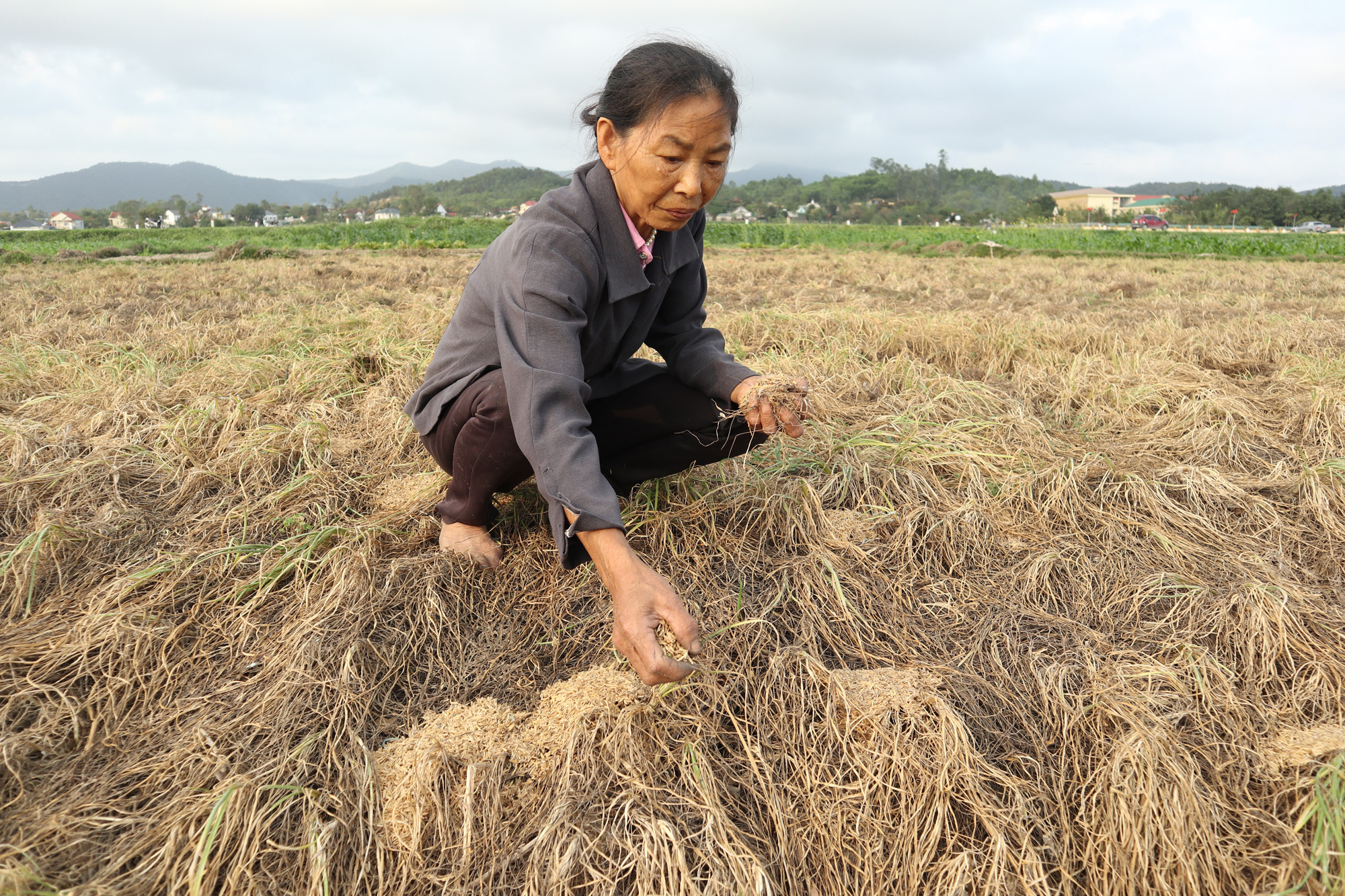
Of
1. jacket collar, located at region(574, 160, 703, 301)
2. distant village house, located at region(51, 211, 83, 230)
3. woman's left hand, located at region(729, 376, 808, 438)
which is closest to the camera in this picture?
jacket collar, located at region(574, 160, 703, 301)

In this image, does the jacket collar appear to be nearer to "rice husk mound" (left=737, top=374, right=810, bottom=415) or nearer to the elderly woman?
the elderly woman

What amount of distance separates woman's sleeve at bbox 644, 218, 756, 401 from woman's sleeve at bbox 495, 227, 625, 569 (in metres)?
0.42

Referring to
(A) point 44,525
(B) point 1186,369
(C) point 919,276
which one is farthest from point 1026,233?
(A) point 44,525

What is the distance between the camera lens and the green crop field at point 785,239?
1614cm

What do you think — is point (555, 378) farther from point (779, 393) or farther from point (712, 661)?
point (712, 661)

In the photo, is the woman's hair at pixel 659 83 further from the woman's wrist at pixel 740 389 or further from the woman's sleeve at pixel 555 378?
the woman's wrist at pixel 740 389

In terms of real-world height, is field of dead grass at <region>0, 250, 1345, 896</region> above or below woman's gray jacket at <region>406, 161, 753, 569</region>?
below

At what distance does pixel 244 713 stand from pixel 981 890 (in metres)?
1.33

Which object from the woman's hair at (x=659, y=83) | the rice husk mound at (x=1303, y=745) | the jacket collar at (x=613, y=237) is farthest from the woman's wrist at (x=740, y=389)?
the rice husk mound at (x=1303, y=745)

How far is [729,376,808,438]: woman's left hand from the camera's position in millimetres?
1617

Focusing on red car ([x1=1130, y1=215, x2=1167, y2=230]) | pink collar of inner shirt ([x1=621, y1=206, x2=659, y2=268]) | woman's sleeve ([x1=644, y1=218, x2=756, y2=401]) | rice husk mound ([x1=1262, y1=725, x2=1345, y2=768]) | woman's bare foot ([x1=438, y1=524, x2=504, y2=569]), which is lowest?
rice husk mound ([x1=1262, y1=725, x2=1345, y2=768])

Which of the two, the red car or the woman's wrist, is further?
the red car

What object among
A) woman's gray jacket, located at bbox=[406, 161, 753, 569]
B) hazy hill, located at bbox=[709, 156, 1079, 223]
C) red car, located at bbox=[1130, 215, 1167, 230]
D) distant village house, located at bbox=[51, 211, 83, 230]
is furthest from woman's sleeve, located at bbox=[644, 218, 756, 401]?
distant village house, located at bbox=[51, 211, 83, 230]

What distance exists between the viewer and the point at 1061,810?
1.30m
